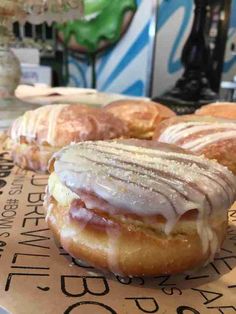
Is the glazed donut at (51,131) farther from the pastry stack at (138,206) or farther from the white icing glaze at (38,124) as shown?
the pastry stack at (138,206)

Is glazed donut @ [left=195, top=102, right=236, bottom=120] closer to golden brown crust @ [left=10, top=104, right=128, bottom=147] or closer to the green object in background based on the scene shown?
golden brown crust @ [left=10, top=104, right=128, bottom=147]

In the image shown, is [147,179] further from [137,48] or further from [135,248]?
[137,48]

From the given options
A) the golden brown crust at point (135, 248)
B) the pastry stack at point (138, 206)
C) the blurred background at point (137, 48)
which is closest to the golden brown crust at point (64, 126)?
the pastry stack at point (138, 206)

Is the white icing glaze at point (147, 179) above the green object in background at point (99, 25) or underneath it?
underneath

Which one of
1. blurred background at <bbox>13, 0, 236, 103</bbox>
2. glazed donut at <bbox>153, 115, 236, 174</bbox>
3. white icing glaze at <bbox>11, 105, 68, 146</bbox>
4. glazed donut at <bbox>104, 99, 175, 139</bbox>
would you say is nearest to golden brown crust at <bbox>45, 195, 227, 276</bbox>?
→ glazed donut at <bbox>153, 115, 236, 174</bbox>

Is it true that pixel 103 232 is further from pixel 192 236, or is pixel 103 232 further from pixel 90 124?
pixel 90 124

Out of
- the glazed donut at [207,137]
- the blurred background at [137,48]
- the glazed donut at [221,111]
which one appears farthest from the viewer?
the blurred background at [137,48]
